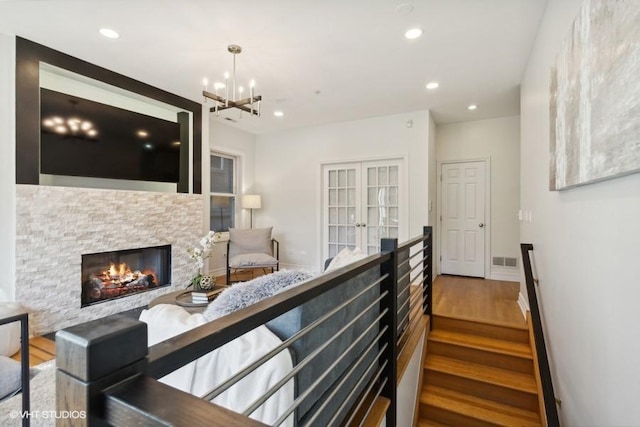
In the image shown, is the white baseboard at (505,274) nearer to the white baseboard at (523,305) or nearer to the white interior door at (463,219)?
the white interior door at (463,219)

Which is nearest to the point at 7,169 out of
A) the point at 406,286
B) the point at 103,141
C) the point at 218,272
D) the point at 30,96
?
the point at 30,96

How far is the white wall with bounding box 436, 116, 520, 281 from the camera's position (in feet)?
15.7

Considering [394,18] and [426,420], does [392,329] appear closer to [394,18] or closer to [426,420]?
[426,420]

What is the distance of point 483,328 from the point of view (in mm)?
3031

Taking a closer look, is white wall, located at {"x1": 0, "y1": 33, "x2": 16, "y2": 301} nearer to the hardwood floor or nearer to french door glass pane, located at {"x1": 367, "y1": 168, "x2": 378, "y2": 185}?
the hardwood floor

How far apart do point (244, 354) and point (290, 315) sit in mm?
235

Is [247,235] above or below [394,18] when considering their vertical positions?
below

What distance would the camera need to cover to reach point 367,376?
1748 millimetres

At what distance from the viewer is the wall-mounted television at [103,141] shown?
10.2 feet

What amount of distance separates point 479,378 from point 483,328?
1.81 ft

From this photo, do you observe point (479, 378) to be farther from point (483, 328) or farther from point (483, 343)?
point (483, 328)

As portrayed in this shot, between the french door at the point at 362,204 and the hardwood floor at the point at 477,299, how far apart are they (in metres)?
1.14

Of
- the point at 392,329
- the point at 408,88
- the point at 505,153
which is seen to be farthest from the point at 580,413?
the point at 505,153

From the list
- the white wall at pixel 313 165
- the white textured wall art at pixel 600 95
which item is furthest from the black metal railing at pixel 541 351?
the white wall at pixel 313 165
